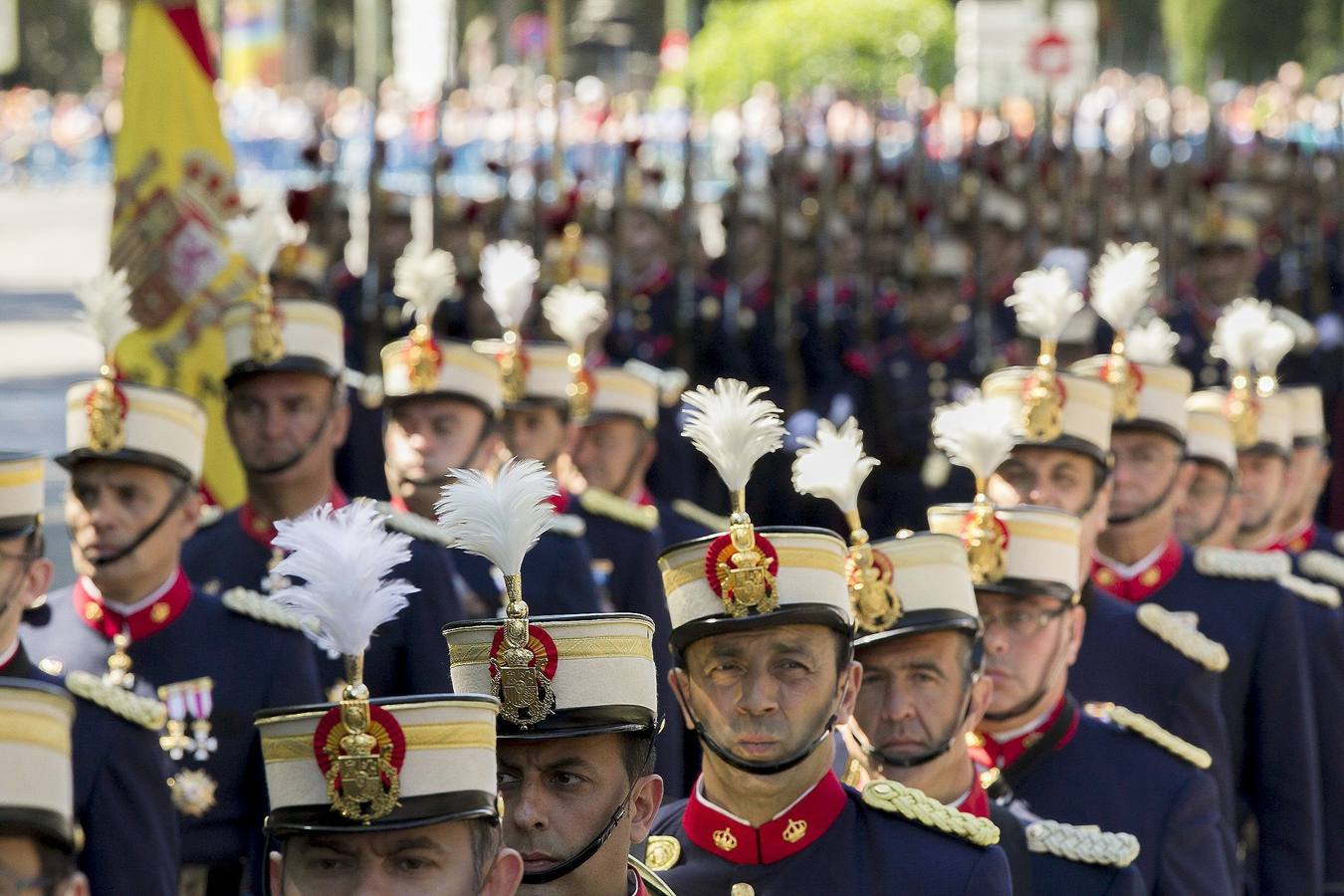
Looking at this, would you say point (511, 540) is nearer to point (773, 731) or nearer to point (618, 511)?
point (773, 731)

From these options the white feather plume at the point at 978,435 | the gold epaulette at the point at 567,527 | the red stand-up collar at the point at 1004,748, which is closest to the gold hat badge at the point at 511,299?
the gold epaulette at the point at 567,527

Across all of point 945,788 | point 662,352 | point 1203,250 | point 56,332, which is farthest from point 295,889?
point 56,332

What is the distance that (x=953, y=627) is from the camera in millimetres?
4230

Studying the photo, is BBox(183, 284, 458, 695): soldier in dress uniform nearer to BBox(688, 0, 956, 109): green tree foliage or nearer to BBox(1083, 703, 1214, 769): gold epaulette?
BBox(1083, 703, 1214, 769): gold epaulette

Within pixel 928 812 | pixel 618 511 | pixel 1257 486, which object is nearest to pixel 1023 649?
pixel 928 812

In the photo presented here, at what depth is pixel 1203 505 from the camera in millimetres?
6828

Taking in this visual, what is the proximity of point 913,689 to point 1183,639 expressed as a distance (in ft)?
5.06

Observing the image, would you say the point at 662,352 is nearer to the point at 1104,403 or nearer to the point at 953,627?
the point at 1104,403

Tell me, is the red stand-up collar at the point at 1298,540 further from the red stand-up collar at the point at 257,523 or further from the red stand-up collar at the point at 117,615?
the red stand-up collar at the point at 117,615

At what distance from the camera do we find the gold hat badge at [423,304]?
19.9 ft

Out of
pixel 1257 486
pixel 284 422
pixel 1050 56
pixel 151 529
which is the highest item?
pixel 1050 56

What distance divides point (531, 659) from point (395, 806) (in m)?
0.47

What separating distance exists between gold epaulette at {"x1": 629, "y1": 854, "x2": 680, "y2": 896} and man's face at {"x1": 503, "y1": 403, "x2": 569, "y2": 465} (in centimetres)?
317

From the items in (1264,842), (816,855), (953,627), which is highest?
(953,627)
